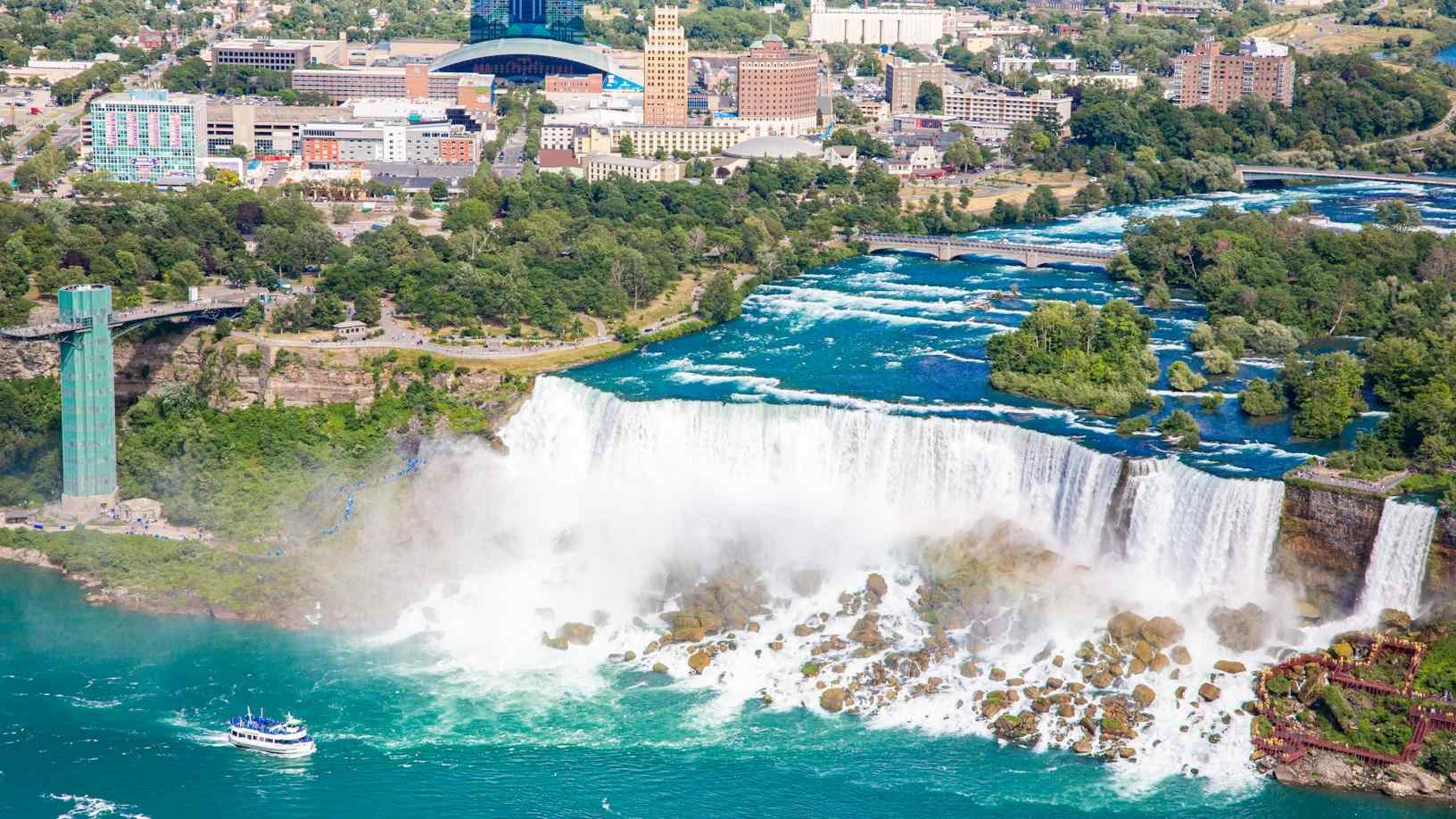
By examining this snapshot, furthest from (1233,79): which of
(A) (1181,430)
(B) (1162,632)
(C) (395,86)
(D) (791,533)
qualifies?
(B) (1162,632)

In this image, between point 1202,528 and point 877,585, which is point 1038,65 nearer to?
point 1202,528

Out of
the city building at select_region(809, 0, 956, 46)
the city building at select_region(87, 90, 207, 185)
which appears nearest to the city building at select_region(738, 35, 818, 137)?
the city building at select_region(87, 90, 207, 185)

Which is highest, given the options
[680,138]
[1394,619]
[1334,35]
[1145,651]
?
[1334,35]

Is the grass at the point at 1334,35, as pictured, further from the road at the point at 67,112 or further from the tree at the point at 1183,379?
the tree at the point at 1183,379

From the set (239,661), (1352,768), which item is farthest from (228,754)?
(1352,768)

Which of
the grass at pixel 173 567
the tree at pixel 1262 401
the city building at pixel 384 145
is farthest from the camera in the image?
the city building at pixel 384 145

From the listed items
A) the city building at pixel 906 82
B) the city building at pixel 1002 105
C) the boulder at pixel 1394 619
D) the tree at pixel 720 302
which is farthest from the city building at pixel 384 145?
the boulder at pixel 1394 619
